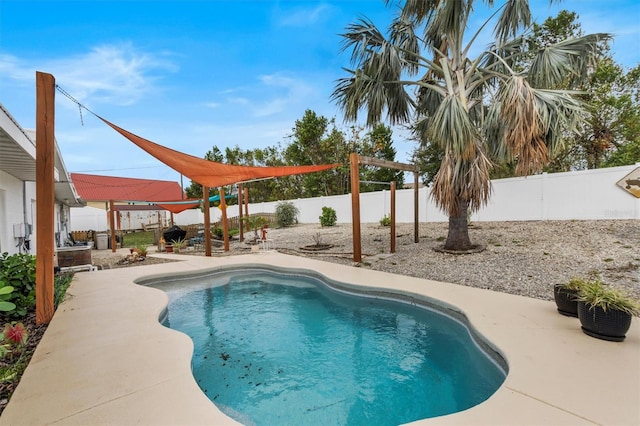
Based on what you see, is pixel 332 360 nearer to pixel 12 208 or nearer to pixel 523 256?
pixel 523 256

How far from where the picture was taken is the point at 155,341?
3176 mm

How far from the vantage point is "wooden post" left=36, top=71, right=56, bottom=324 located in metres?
3.61

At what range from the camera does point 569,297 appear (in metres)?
3.62

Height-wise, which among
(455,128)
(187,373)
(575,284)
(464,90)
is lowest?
(187,373)

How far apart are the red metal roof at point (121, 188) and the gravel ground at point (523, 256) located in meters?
15.1

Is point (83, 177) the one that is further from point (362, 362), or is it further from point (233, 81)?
point (362, 362)

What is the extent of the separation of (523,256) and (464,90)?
4.07 metres

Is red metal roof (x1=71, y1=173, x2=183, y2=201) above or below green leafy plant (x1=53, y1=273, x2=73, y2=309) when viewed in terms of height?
above

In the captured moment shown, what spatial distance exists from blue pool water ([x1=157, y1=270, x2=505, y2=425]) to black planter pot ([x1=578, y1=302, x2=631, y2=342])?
43.6 inches

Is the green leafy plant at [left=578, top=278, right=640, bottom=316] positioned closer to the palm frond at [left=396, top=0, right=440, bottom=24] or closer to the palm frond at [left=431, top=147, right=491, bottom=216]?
the palm frond at [left=431, top=147, right=491, bottom=216]

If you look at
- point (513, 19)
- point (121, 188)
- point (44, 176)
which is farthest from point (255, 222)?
point (121, 188)

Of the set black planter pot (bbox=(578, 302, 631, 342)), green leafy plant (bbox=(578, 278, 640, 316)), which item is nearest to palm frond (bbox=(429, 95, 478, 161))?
green leafy plant (bbox=(578, 278, 640, 316))

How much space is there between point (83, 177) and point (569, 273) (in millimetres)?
28922

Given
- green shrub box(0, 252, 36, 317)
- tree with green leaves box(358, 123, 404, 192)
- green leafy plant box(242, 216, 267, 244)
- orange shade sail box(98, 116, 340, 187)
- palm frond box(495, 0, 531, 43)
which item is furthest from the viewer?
tree with green leaves box(358, 123, 404, 192)
